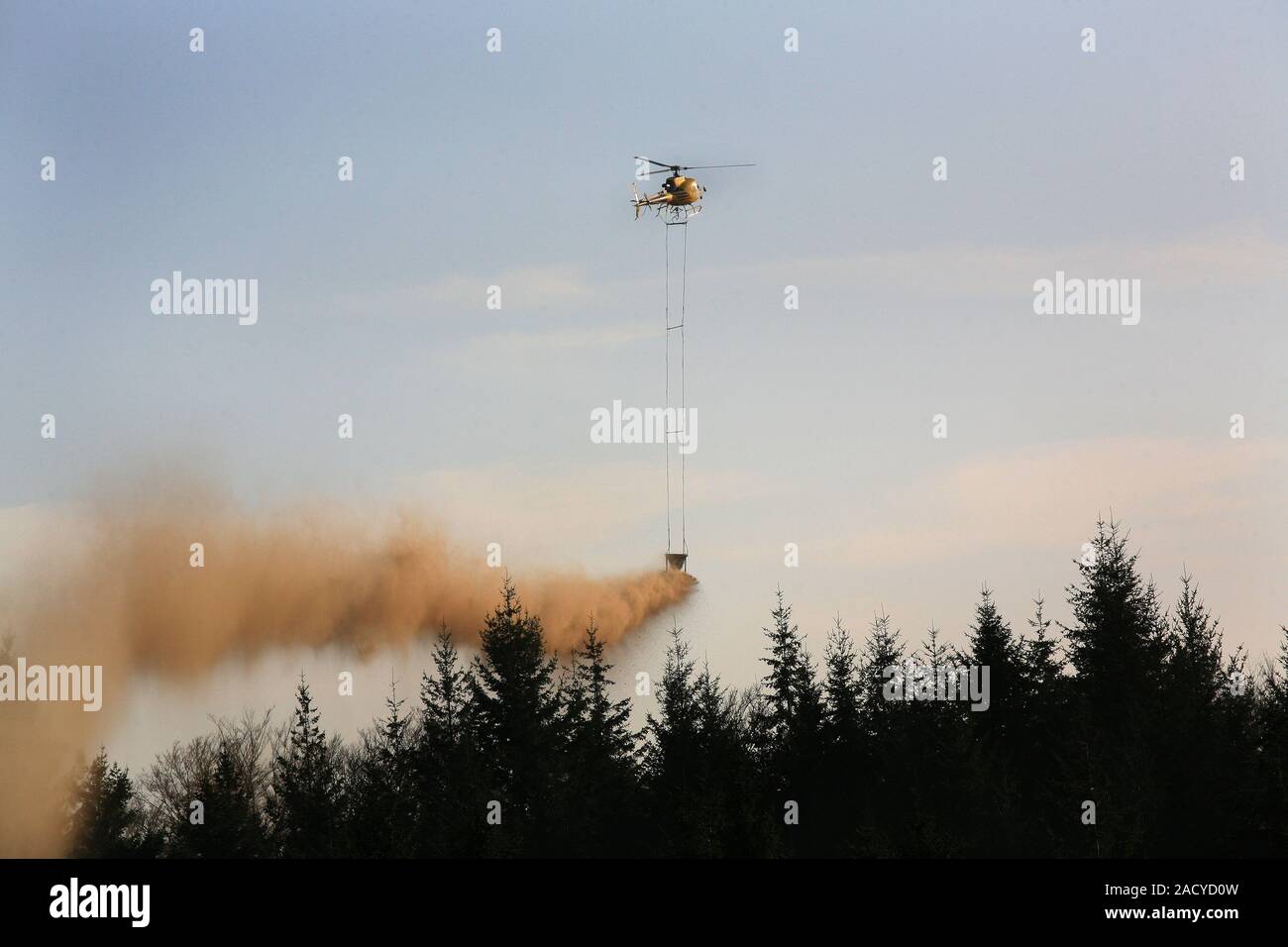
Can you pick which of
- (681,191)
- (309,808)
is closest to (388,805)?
(309,808)

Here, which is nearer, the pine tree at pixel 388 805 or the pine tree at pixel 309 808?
the pine tree at pixel 388 805

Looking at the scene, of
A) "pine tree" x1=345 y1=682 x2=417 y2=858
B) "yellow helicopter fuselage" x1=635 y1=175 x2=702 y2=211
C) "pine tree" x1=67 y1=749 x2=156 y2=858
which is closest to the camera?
"pine tree" x1=345 y1=682 x2=417 y2=858

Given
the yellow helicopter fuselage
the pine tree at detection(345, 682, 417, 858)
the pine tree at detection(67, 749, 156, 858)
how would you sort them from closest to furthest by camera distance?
the pine tree at detection(345, 682, 417, 858) < the yellow helicopter fuselage < the pine tree at detection(67, 749, 156, 858)

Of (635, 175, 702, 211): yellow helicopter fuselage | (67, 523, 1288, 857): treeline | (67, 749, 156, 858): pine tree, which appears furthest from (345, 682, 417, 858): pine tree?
(635, 175, 702, 211): yellow helicopter fuselage

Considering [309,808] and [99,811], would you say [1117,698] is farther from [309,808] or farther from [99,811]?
[99,811]

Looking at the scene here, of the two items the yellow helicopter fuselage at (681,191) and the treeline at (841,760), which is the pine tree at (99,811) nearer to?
the treeline at (841,760)

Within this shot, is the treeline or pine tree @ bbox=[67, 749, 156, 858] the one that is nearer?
the treeline

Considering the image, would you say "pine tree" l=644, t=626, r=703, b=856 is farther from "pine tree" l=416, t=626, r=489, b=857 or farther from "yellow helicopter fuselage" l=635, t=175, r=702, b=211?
"yellow helicopter fuselage" l=635, t=175, r=702, b=211

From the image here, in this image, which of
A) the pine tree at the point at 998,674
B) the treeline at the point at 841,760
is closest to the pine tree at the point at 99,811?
the treeline at the point at 841,760

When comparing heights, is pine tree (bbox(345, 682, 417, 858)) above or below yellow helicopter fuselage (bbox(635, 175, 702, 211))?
below
